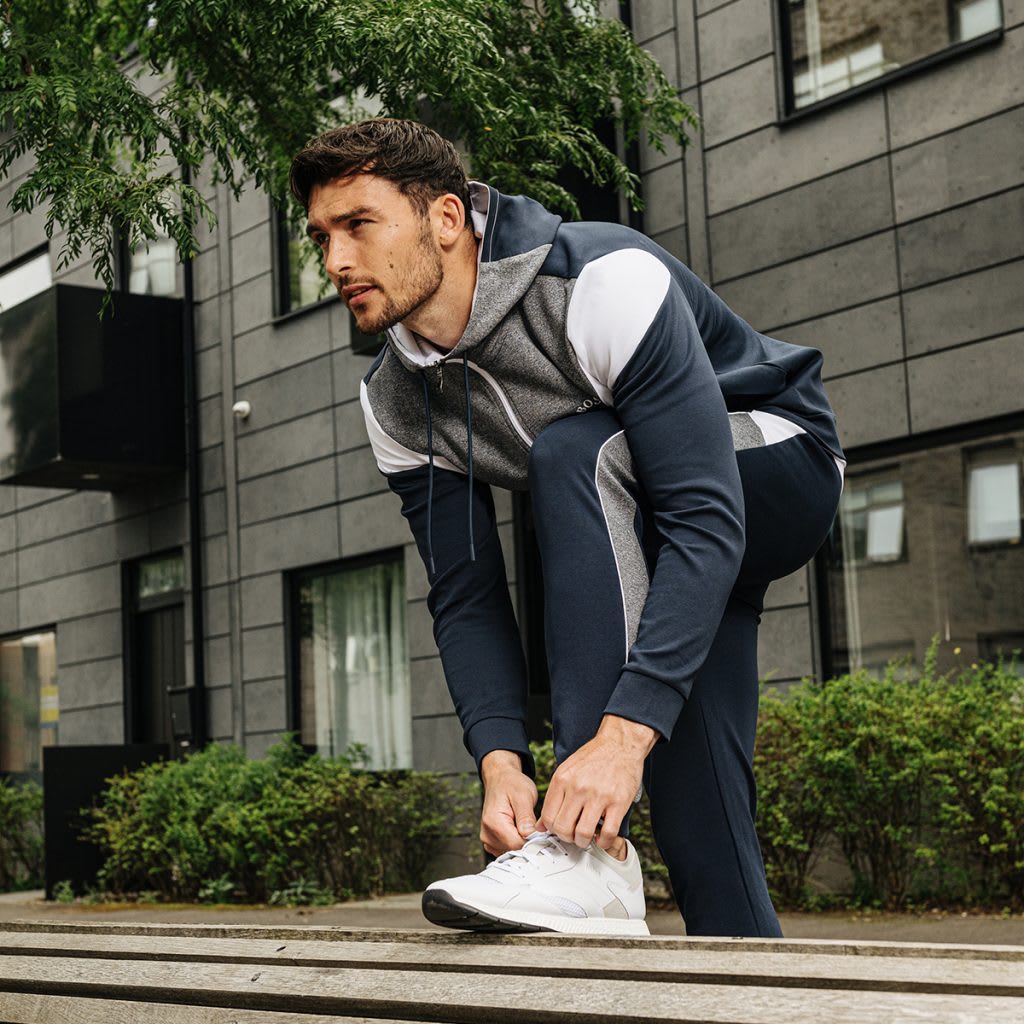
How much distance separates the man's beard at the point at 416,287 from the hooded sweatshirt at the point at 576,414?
0.28ft

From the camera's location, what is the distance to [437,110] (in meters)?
8.48

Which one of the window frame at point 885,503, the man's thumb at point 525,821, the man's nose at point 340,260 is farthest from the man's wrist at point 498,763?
the window frame at point 885,503

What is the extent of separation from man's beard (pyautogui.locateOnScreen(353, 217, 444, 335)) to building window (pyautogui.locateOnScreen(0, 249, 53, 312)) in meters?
15.0

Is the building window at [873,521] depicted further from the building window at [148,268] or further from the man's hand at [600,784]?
the building window at [148,268]

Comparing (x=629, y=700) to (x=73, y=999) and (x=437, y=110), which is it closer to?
(x=73, y=999)

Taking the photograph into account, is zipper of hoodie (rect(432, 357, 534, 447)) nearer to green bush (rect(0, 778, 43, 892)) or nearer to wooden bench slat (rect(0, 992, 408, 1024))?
wooden bench slat (rect(0, 992, 408, 1024))

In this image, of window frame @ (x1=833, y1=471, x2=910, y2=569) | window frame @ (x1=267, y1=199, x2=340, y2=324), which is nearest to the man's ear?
window frame @ (x1=833, y1=471, x2=910, y2=569)

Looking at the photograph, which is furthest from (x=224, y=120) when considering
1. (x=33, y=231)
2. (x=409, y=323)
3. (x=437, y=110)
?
(x=33, y=231)

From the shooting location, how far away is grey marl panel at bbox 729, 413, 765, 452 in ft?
8.94

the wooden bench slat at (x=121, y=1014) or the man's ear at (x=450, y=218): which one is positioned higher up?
the man's ear at (x=450, y=218)

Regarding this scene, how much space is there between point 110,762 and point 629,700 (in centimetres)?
1078

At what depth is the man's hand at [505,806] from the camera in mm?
2502

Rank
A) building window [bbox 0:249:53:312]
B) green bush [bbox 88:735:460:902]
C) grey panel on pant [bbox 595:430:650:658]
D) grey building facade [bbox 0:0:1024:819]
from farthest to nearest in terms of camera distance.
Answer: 1. building window [bbox 0:249:53:312]
2. green bush [bbox 88:735:460:902]
3. grey building facade [bbox 0:0:1024:819]
4. grey panel on pant [bbox 595:430:650:658]

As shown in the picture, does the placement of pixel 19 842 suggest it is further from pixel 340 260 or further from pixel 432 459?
pixel 340 260
